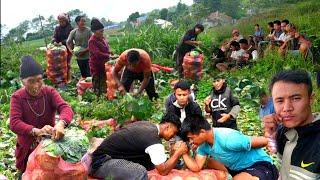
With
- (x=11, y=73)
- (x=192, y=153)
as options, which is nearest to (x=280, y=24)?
(x=11, y=73)

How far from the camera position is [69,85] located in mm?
10625

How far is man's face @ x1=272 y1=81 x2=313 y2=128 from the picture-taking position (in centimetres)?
178

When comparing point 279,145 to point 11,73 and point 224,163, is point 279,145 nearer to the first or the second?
point 224,163

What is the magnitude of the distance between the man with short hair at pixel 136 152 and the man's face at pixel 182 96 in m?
0.90

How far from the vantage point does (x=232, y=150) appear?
3.74 m

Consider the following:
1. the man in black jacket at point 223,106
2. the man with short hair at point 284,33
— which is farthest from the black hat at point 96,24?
the man with short hair at point 284,33

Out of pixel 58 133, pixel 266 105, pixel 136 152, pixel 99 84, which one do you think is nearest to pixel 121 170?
pixel 136 152

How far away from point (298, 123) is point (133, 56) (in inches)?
197

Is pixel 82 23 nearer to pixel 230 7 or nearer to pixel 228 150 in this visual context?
pixel 228 150

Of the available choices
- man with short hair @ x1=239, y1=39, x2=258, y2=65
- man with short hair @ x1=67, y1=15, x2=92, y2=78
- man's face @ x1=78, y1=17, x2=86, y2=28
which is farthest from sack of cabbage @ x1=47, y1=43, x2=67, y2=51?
man with short hair @ x1=239, y1=39, x2=258, y2=65

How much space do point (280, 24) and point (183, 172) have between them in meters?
7.87

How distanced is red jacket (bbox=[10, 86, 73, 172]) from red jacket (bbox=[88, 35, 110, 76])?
15.3 ft

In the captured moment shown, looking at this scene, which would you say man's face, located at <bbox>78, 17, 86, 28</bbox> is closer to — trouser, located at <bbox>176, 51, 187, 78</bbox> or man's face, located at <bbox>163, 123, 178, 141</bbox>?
trouser, located at <bbox>176, 51, 187, 78</bbox>

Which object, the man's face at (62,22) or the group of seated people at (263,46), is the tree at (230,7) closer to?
the group of seated people at (263,46)
